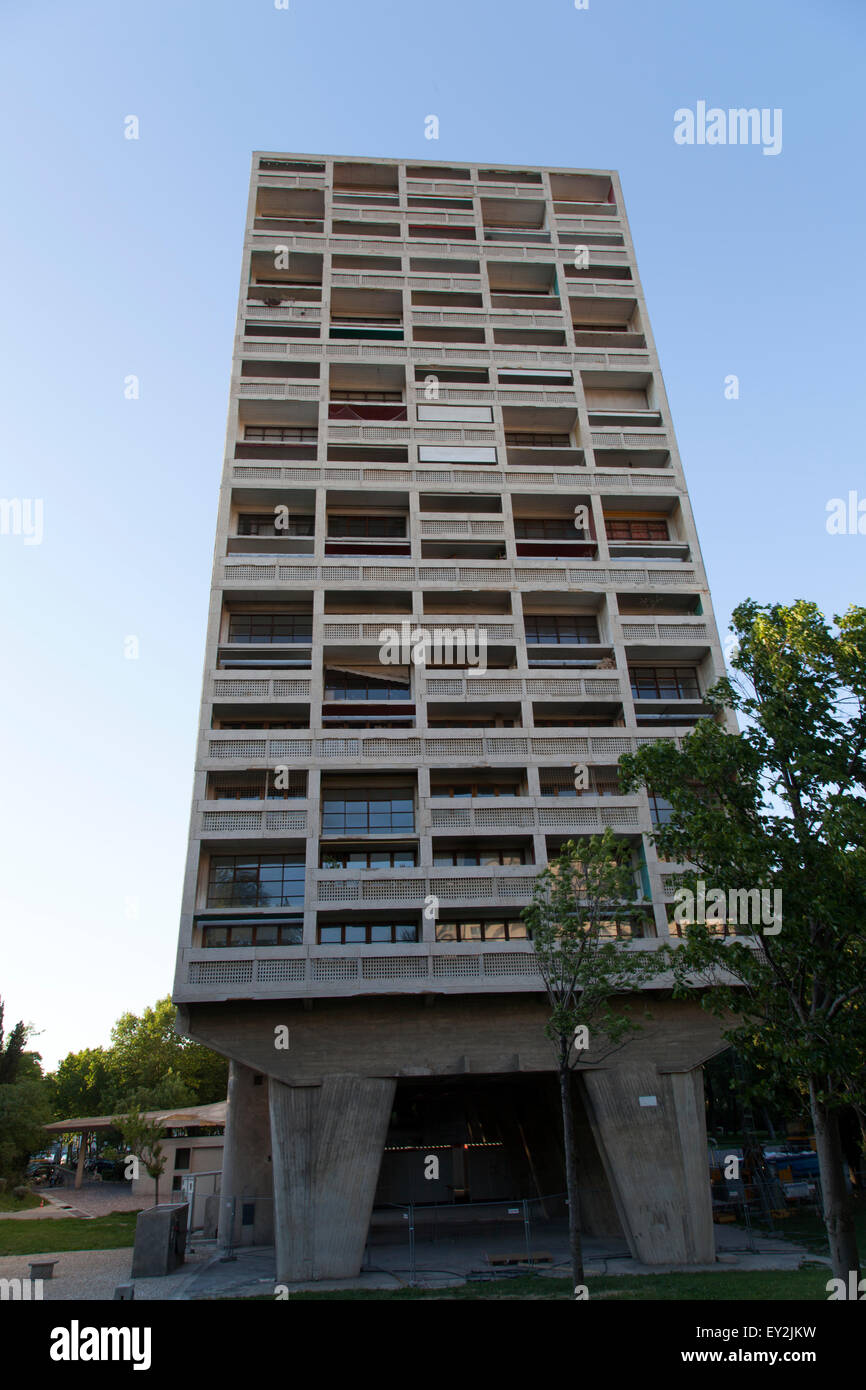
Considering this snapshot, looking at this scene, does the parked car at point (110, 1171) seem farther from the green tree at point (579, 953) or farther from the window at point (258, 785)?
the green tree at point (579, 953)

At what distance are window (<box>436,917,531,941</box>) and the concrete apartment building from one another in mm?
97

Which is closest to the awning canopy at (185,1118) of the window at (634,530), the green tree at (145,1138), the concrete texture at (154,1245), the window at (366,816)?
the green tree at (145,1138)

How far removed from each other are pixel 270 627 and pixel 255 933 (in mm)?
12887

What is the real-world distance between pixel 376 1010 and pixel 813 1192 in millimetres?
21519

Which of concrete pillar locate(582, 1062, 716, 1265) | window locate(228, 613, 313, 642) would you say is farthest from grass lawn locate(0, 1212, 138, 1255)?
window locate(228, 613, 313, 642)

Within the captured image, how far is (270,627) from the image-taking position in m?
35.7

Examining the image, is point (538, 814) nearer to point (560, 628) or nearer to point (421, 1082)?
point (560, 628)

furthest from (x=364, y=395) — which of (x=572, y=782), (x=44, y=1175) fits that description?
(x=44, y=1175)

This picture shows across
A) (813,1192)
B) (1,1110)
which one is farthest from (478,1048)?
(1,1110)

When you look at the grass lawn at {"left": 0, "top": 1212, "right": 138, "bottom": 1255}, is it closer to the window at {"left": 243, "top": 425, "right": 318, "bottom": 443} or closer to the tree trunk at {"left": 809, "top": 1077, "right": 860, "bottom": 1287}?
the tree trunk at {"left": 809, "top": 1077, "right": 860, "bottom": 1287}

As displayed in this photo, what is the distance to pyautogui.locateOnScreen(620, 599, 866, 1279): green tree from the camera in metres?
16.5

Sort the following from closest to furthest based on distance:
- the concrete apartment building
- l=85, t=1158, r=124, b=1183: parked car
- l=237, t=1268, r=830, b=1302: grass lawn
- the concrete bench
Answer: l=237, t=1268, r=830, b=1302: grass lawn → the concrete bench → the concrete apartment building → l=85, t=1158, r=124, b=1183: parked car

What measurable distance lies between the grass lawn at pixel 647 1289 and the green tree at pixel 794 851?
2.23 m

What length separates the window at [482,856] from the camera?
3206 centimetres
